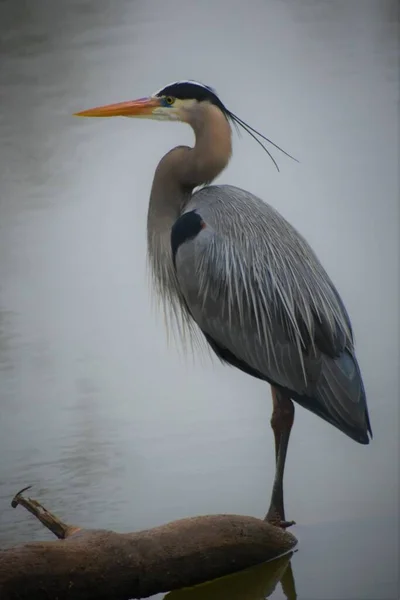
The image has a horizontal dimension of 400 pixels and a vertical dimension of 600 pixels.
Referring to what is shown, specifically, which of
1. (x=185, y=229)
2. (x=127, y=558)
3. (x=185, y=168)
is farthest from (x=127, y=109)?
(x=127, y=558)

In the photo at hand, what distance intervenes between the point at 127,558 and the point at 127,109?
1016 millimetres

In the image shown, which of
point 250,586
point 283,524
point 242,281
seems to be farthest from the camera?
point 283,524

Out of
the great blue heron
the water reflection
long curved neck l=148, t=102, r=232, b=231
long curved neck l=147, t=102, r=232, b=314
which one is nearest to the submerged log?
the water reflection

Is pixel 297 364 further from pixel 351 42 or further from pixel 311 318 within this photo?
pixel 351 42

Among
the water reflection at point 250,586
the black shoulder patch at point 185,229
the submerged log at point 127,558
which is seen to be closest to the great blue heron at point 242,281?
the black shoulder patch at point 185,229

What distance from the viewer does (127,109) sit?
2.31m

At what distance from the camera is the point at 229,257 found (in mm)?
2227

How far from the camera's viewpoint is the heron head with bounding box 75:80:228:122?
7.57 ft

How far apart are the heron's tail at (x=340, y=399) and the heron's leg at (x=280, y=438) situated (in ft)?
0.28

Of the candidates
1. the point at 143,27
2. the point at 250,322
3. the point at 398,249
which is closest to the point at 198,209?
the point at 250,322

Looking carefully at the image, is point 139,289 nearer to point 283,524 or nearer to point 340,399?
point 340,399

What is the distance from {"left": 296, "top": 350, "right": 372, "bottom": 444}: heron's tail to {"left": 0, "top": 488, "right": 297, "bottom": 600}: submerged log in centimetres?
29

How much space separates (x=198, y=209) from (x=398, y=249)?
67 centimetres

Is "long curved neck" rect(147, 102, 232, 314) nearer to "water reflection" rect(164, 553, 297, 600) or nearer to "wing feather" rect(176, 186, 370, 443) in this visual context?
"wing feather" rect(176, 186, 370, 443)
